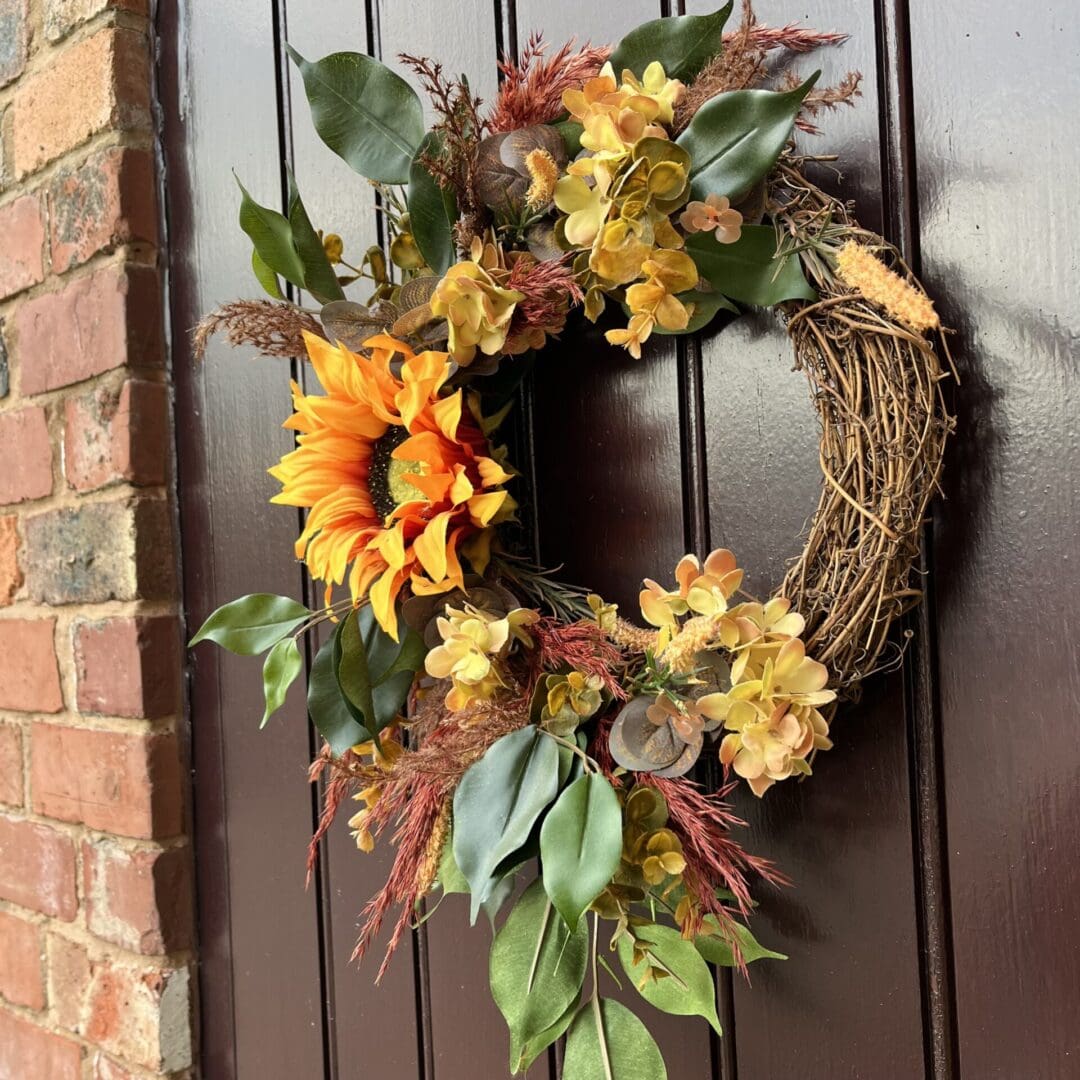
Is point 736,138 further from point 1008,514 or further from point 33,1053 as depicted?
point 33,1053

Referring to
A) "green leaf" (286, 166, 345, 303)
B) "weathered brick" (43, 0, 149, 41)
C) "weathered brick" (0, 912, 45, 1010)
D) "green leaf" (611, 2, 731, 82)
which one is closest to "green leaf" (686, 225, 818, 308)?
"green leaf" (611, 2, 731, 82)

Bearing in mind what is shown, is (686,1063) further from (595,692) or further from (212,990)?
(212,990)

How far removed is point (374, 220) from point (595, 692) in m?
0.45

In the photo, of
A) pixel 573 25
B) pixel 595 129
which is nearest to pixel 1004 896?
pixel 595 129

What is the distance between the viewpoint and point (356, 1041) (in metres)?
0.89

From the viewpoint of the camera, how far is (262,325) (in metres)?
0.67

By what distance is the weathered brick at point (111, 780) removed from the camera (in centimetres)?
96

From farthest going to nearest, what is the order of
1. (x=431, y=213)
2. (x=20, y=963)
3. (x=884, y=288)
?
(x=20, y=963), (x=431, y=213), (x=884, y=288)

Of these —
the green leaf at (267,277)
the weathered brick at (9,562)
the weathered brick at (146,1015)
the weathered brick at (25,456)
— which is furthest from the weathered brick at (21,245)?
the weathered brick at (146,1015)

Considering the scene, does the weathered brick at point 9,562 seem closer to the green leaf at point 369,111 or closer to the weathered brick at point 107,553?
the weathered brick at point 107,553

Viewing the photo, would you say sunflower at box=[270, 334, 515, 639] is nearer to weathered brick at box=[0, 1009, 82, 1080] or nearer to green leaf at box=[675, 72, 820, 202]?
green leaf at box=[675, 72, 820, 202]

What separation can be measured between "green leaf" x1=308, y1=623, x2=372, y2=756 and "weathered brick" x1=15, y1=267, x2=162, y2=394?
445 millimetres

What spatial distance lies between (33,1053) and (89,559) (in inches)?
20.4

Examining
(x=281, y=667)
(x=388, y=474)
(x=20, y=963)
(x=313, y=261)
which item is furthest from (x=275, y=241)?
(x=20, y=963)
